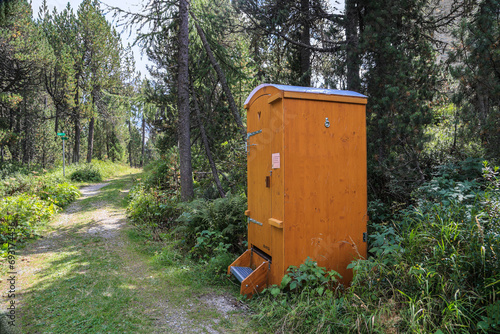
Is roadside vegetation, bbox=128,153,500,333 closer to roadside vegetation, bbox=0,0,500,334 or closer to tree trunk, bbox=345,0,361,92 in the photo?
roadside vegetation, bbox=0,0,500,334

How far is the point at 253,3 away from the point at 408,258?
6.95 m

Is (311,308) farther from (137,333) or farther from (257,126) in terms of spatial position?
(257,126)

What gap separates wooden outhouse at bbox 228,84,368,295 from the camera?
3.62m

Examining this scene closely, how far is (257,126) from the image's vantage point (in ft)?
14.5

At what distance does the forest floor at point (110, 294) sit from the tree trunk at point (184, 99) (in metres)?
2.06

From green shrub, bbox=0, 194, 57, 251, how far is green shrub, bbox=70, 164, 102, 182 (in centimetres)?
850

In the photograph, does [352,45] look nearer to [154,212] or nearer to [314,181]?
[314,181]

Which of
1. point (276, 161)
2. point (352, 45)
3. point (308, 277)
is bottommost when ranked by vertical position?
point (308, 277)

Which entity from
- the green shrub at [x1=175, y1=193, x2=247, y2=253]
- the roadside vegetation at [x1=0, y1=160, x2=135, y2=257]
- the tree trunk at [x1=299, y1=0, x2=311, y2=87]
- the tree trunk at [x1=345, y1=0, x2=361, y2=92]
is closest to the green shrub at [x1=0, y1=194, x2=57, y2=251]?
the roadside vegetation at [x1=0, y1=160, x2=135, y2=257]

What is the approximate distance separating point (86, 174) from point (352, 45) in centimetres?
1589

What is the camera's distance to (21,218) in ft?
22.4

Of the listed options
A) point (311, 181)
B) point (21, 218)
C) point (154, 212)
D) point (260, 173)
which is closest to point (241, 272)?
point (260, 173)

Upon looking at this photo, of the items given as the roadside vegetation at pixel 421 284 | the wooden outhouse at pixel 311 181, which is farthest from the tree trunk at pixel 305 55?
the roadside vegetation at pixel 421 284

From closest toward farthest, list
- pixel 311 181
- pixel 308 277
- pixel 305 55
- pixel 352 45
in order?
pixel 308 277, pixel 311 181, pixel 352 45, pixel 305 55
